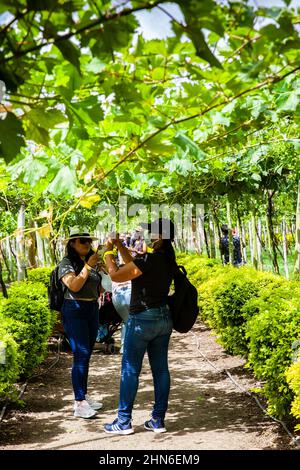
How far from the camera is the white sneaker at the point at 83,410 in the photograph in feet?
15.5

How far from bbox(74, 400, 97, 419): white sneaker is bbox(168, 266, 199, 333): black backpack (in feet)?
4.43

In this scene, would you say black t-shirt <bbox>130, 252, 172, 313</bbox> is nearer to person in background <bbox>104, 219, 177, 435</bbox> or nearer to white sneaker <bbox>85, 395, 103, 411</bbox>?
person in background <bbox>104, 219, 177, 435</bbox>

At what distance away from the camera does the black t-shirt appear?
398 centimetres

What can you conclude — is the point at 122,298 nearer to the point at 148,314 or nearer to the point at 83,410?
the point at 83,410

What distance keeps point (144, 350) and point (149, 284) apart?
1.87ft

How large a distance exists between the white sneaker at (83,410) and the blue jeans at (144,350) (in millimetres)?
666

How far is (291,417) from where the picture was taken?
4.46 m

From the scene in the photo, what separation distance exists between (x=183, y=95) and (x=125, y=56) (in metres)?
0.46

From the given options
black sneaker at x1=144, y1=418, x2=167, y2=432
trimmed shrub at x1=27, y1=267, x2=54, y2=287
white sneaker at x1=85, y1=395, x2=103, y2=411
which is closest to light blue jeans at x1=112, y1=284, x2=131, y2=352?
white sneaker at x1=85, y1=395, x2=103, y2=411

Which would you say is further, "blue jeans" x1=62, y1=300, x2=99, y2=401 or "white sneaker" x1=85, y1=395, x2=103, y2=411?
"white sneaker" x1=85, y1=395, x2=103, y2=411

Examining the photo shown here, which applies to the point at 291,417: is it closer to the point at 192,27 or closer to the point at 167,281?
the point at 167,281

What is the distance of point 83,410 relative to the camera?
475cm

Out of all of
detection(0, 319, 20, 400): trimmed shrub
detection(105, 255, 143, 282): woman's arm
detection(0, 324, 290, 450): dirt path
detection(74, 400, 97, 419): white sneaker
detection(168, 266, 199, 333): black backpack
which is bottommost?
detection(0, 324, 290, 450): dirt path
